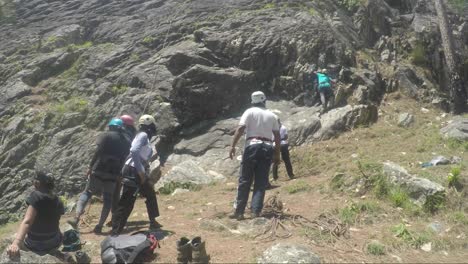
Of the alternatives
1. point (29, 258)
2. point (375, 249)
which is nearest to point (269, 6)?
point (375, 249)

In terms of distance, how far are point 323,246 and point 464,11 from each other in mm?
19524

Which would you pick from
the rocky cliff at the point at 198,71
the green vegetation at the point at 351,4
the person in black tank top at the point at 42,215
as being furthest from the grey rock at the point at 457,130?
the person in black tank top at the point at 42,215

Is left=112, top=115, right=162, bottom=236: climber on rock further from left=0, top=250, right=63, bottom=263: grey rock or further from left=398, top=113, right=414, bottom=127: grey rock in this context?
left=398, top=113, right=414, bottom=127: grey rock

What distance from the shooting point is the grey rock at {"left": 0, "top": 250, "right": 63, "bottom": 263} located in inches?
208

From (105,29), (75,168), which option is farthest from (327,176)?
(105,29)

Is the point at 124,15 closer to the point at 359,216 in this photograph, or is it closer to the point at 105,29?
the point at 105,29

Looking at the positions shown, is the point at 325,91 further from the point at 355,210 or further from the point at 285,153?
the point at 355,210

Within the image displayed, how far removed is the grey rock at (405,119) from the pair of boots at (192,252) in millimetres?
10818

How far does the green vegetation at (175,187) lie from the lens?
12.1 metres

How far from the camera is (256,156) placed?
24.5ft

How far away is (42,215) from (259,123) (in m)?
3.57

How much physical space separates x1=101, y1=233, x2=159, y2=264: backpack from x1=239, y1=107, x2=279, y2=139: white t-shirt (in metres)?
2.53

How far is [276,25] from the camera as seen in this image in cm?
1791

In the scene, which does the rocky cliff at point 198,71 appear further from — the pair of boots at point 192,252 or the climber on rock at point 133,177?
the pair of boots at point 192,252
